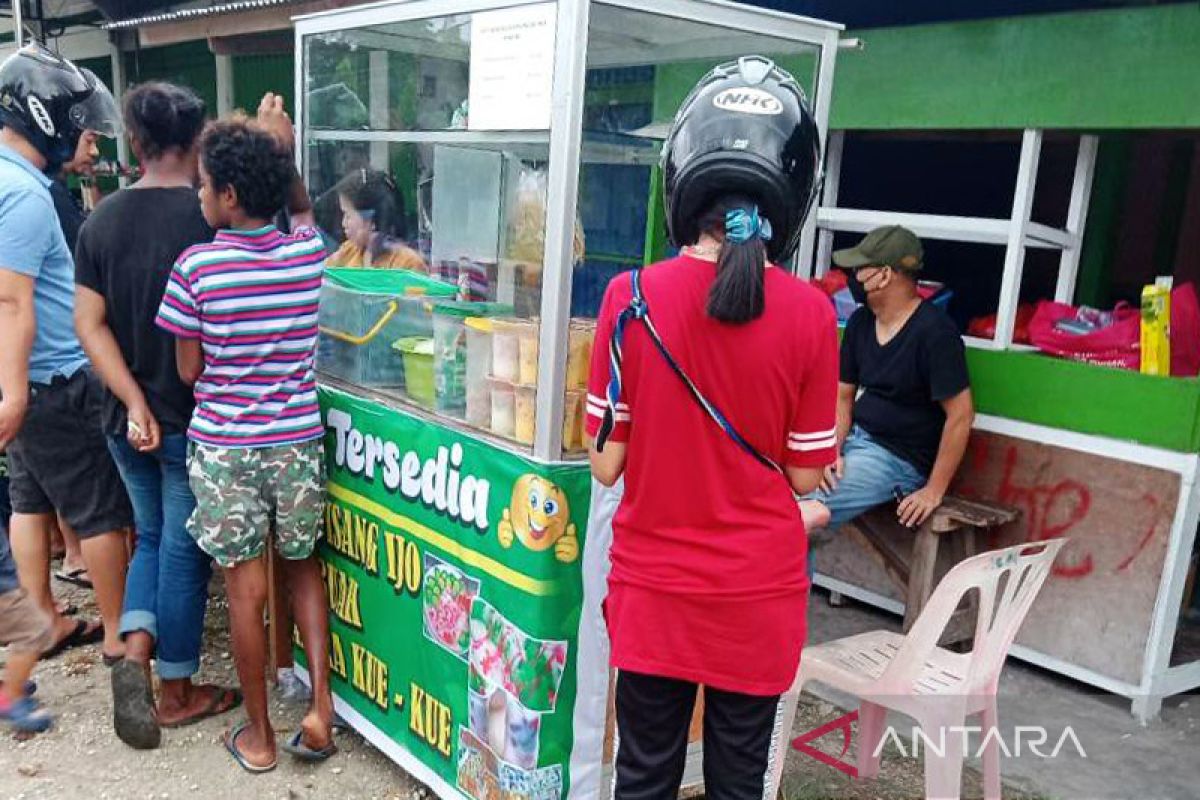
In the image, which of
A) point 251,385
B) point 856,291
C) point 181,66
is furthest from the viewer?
point 181,66

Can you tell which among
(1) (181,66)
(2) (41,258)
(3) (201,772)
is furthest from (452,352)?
(1) (181,66)

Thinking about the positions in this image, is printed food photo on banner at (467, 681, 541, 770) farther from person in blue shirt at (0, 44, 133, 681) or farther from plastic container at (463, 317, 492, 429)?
person in blue shirt at (0, 44, 133, 681)

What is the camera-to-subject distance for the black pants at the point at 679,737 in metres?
1.87

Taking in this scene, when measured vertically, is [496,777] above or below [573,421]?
below

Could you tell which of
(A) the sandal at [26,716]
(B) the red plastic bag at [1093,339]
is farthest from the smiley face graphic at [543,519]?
(B) the red plastic bag at [1093,339]

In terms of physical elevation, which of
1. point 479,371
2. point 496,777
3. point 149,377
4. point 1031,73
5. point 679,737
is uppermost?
point 1031,73

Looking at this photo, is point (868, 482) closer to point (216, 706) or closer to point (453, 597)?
point (453, 597)

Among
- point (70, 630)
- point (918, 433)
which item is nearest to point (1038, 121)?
point (918, 433)

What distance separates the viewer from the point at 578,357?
2326mm

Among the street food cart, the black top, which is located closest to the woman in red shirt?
the street food cart

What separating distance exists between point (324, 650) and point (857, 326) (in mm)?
2151

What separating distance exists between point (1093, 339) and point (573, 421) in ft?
6.87

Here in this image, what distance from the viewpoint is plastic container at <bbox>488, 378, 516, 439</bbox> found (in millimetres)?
2383

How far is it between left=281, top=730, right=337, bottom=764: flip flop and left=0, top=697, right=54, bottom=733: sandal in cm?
76
